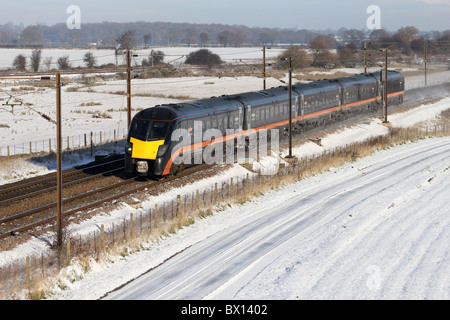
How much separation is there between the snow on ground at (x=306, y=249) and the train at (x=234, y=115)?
6.63 ft

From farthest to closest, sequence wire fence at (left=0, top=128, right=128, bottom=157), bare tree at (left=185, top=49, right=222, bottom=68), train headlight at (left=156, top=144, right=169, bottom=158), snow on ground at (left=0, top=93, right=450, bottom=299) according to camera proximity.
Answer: bare tree at (left=185, top=49, right=222, bottom=68)
wire fence at (left=0, top=128, right=128, bottom=157)
train headlight at (left=156, top=144, right=169, bottom=158)
snow on ground at (left=0, top=93, right=450, bottom=299)

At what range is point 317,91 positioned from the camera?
4747 cm

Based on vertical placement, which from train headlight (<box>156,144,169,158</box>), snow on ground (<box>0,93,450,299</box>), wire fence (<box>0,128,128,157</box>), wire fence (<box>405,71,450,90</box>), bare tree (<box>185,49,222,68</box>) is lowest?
snow on ground (<box>0,93,450,299</box>)

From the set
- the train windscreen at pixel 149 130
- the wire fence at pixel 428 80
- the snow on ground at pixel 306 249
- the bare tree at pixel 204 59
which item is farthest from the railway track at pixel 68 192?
the bare tree at pixel 204 59

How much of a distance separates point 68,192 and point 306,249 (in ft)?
38.9

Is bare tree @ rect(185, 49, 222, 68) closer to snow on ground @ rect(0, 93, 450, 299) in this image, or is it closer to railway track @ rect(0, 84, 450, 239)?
railway track @ rect(0, 84, 450, 239)

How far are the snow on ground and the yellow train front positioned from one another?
1.64 m

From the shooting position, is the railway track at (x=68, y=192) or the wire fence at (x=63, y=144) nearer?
the railway track at (x=68, y=192)

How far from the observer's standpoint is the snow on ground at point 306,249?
17328 millimetres

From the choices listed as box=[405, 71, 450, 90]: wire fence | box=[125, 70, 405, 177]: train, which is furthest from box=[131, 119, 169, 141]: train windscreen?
box=[405, 71, 450, 90]: wire fence

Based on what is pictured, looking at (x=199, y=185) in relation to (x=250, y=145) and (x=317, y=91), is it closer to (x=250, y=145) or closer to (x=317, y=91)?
(x=250, y=145)

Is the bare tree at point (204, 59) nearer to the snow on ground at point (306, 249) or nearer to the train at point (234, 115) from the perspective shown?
the train at point (234, 115)

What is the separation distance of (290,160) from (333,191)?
270 inches

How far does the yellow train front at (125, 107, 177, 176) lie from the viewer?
28078mm
